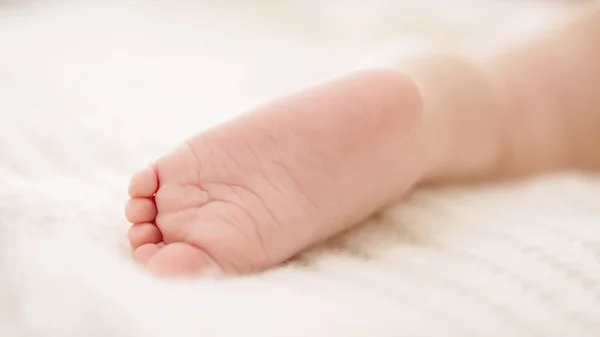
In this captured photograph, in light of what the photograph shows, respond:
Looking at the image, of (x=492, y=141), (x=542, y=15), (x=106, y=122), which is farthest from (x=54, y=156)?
(x=542, y=15)

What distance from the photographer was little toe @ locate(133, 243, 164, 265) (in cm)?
44

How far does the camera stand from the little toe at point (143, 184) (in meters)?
0.47

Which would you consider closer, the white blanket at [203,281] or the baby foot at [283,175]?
the white blanket at [203,281]

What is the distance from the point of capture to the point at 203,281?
16.5 inches

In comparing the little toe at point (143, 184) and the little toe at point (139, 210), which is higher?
the little toe at point (143, 184)

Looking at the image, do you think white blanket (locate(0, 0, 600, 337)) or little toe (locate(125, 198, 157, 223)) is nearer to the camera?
white blanket (locate(0, 0, 600, 337))

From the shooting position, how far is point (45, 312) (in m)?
0.33

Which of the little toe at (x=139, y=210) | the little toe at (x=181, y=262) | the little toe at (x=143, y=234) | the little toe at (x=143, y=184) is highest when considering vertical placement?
the little toe at (x=143, y=184)

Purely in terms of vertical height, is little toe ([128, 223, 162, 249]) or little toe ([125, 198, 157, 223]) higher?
little toe ([125, 198, 157, 223])

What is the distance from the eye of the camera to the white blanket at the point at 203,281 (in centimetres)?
35

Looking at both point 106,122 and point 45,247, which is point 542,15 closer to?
point 106,122

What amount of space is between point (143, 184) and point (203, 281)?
95mm

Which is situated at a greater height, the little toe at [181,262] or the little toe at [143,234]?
the little toe at [143,234]

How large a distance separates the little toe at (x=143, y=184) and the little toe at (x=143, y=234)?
2cm
